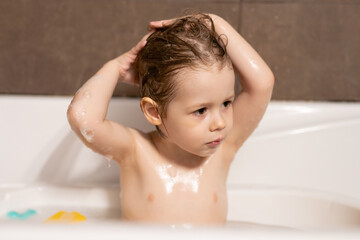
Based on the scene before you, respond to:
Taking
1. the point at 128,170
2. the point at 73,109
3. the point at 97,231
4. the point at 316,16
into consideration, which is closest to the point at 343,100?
the point at 316,16

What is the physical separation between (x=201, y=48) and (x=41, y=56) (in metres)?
0.63

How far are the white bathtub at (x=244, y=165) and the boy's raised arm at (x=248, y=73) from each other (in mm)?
254

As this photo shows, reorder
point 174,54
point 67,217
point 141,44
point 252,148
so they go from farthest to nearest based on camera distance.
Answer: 1. point 252,148
2. point 67,217
3. point 141,44
4. point 174,54

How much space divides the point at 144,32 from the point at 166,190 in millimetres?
496

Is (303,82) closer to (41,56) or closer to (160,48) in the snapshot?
(160,48)

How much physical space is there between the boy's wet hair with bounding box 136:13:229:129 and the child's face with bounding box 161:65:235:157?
2 centimetres

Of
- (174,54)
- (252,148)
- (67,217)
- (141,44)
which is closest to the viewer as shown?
(174,54)

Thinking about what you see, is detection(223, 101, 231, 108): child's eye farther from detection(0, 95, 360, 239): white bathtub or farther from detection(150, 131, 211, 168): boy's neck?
detection(0, 95, 360, 239): white bathtub

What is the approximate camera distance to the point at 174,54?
2.87 ft

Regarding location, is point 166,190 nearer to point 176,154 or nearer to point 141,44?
point 176,154

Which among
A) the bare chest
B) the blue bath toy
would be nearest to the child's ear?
the bare chest

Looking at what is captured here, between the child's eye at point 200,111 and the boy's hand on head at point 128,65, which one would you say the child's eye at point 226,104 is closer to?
the child's eye at point 200,111

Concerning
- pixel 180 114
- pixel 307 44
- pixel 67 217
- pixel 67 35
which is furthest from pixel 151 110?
pixel 307 44

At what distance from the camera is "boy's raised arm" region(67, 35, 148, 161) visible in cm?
93
